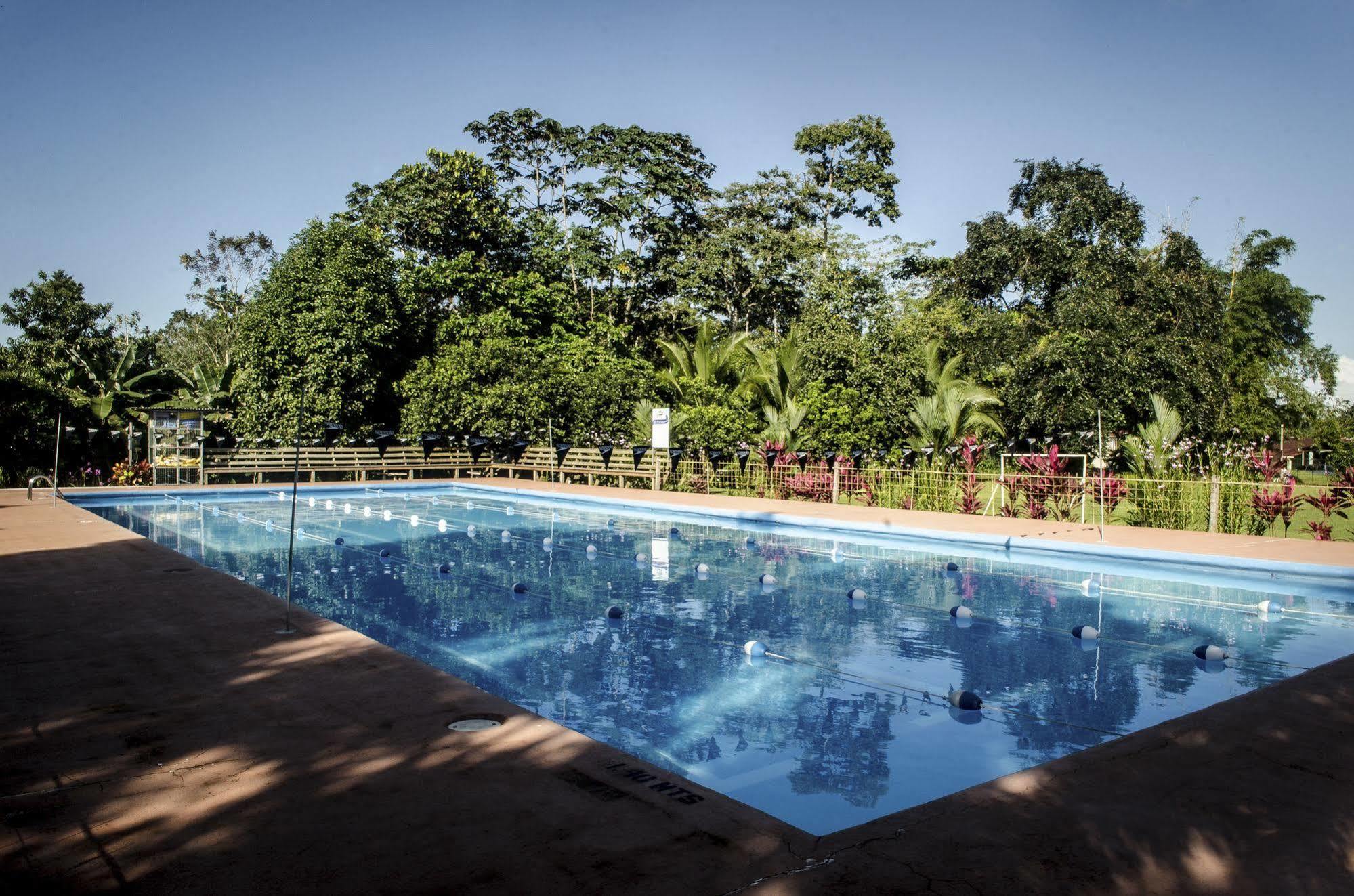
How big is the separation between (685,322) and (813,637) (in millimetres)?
23522

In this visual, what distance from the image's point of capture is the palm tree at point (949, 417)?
61.6ft

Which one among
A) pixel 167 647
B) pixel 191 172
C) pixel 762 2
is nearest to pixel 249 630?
pixel 167 647

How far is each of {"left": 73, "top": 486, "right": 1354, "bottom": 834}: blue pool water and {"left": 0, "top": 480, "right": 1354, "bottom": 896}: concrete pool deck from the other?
1.08 m

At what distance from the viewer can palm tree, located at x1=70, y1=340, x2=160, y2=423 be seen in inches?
875

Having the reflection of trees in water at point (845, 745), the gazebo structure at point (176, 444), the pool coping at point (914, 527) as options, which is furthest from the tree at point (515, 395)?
the reflection of trees in water at point (845, 745)

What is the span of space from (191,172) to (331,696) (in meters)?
26.4

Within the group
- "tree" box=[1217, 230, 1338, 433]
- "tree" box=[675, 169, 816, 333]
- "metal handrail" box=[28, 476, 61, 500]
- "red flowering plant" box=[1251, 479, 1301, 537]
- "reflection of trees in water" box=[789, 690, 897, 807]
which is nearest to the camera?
"reflection of trees in water" box=[789, 690, 897, 807]

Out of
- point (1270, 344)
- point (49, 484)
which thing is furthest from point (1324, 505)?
point (1270, 344)

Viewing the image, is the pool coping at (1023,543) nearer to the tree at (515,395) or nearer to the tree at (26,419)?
the tree at (515,395)

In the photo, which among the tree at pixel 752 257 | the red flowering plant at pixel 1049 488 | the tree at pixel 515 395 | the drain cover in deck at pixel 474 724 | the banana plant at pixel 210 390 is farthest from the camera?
the tree at pixel 752 257

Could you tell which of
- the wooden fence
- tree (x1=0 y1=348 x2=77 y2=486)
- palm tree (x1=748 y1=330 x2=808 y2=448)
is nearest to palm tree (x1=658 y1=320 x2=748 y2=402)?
palm tree (x1=748 y1=330 x2=808 y2=448)

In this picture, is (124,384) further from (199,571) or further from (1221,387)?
(1221,387)

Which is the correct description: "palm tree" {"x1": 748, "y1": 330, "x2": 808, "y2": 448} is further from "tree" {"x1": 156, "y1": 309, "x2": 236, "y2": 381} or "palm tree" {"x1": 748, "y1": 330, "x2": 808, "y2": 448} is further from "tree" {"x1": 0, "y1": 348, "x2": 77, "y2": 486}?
"tree" {"x1": 156, "y1": 309, "x2": 236, "y2": 381}

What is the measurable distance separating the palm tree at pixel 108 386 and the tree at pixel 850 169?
20943 mm
